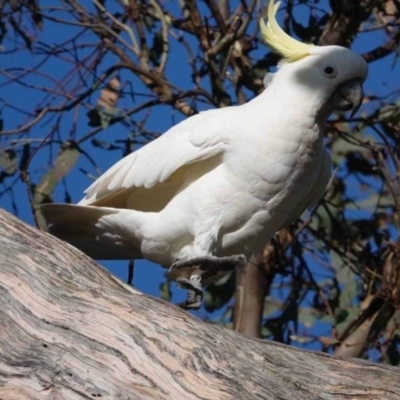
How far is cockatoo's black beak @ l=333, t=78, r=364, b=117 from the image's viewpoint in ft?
11.2

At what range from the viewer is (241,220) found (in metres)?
3.32

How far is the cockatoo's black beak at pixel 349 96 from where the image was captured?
343 centimetres

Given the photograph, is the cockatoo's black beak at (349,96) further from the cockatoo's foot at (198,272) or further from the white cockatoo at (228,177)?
the cockatoo's foot at (198,272)

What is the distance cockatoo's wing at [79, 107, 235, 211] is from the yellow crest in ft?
0.78

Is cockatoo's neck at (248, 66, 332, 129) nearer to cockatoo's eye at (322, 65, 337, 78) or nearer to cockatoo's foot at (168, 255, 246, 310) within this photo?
cockatoo's eye at (322, 65, 337, 78)

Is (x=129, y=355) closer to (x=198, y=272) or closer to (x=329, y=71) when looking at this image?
(x=198, y=272)

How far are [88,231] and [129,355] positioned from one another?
1041mm

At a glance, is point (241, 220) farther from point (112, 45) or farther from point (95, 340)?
point (112, 45)

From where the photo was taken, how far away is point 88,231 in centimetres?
357

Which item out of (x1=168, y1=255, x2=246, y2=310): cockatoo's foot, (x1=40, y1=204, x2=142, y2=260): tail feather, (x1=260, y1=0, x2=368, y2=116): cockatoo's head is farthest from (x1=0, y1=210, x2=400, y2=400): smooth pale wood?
(x1=260, y1=0, x2=368, y2=116): cockatoo's head

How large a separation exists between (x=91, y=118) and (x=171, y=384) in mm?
2113

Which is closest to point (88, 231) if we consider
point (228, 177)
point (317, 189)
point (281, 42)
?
point (228, 177)

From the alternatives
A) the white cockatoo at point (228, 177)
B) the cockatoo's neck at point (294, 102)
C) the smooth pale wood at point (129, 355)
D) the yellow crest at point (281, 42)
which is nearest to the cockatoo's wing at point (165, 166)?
the white cockatoo at point (228, 177)

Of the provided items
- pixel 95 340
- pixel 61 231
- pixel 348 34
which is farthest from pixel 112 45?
pixel 95 340
